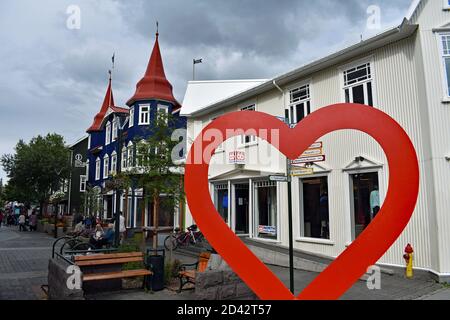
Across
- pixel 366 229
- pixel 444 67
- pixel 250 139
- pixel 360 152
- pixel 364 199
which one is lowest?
pixel 366 229

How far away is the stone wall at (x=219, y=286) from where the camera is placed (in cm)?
712

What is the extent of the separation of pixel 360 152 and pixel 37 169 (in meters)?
28.1

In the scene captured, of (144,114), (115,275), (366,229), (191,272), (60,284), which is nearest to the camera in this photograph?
(366,229)

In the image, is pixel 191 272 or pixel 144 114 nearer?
pixel 191 272

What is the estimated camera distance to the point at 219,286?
285 inches

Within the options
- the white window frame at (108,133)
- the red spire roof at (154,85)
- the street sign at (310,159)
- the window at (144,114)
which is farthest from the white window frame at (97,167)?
the street sign at (310,159)

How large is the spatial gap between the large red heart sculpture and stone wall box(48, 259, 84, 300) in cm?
264

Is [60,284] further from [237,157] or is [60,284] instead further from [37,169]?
[37,169]

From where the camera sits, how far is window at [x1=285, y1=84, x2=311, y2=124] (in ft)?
42.2

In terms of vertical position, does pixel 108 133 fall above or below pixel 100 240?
above

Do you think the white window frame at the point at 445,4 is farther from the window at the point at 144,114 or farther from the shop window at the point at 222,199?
the window at the point at 144,114

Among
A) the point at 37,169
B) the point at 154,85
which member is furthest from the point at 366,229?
the point at 37,169
